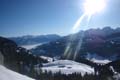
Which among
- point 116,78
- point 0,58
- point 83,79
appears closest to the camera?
point 0,58

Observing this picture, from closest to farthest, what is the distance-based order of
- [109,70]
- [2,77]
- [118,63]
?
[2,77] < [109,70] < [118,63]

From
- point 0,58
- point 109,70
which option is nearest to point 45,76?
point 109,70

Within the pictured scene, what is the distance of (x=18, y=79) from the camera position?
1259 centimetres

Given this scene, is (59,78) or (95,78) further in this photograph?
(95,78)

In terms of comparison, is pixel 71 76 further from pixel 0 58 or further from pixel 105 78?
pixel 0 58

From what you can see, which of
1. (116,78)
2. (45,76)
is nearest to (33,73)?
(45,76)

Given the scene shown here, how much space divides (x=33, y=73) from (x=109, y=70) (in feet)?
151

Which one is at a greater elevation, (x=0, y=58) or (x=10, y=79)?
(x=0, y=58)

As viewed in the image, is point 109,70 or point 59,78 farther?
point 109,70

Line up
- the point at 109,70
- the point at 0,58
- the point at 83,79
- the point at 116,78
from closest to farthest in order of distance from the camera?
the point at 0,58, the point at 116,78, the point at 83,79, the point at 109,70

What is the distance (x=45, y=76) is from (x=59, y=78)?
23.5 feet

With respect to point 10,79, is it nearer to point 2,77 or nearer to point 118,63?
point 2,77

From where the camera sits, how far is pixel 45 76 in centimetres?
10788

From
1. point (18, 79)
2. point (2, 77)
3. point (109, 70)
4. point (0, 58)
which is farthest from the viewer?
point (109, 70)
